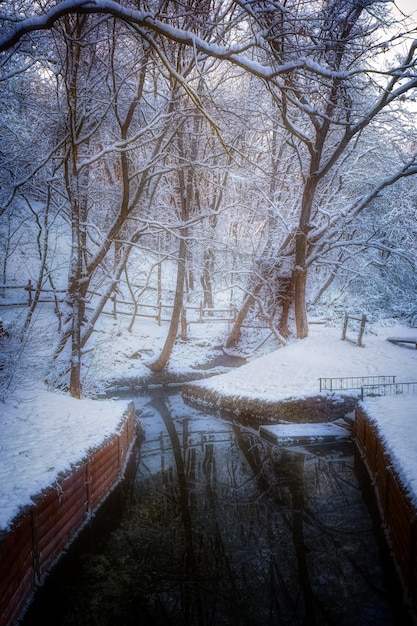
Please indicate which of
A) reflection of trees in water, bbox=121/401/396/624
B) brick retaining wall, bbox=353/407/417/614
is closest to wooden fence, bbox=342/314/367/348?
brick retaining wall, bbox=353/407/417/614

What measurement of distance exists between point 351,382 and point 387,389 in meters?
1.17

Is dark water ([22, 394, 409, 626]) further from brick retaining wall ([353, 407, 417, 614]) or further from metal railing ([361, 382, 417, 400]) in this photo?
metal railing ([361, 382, 417, 400])

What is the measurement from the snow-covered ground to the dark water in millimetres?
1539

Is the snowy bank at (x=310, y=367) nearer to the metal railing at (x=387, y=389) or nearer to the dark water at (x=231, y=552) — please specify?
the metal railing at (x=387, y=389)

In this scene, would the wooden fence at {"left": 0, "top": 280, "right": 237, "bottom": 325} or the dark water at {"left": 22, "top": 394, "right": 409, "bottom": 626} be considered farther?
the wooden fence at {"left": 0, "top": 280, "right": 237, "bottom": 325}

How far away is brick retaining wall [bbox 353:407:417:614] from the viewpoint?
5559mm

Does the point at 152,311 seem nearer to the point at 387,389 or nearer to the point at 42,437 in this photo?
the point at 387,389

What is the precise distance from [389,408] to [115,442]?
6690mm

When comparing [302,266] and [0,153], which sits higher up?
[0,153]

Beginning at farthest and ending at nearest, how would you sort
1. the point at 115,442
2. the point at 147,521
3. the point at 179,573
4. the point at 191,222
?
the point at 191,222
the point at 115,442
the point at 147,521
the point at 179,573

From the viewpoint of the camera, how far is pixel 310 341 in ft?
58.4

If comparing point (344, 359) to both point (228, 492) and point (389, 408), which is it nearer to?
point (389, 408)

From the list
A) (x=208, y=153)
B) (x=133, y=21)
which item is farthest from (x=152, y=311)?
(x=133, y=21)

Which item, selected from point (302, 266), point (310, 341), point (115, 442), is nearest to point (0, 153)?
point (115, 442)
